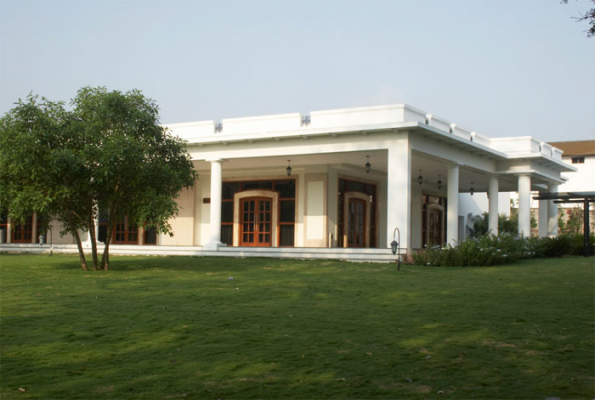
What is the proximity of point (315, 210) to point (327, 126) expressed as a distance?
503cm

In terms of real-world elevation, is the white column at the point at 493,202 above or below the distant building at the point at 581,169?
below

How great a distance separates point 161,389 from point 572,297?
7.10 metres

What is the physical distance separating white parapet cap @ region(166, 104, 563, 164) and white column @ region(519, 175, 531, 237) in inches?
47.7

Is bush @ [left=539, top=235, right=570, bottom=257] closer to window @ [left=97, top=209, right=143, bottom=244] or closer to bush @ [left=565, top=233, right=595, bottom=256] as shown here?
bush @ [left=565, top=233, right=595, bottom=256]

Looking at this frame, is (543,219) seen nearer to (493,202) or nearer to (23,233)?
(493,202)

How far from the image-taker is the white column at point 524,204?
932 inches

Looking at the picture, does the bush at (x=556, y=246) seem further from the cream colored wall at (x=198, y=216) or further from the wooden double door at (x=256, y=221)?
the cream colored wall at (x=198, y=216)

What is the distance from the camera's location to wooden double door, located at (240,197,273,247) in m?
24.0

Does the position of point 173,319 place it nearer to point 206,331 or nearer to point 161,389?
point 206,331

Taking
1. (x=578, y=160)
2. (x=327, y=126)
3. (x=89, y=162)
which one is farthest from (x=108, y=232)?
(x=578, y=160)

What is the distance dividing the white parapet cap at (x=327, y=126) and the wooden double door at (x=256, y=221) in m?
4.43

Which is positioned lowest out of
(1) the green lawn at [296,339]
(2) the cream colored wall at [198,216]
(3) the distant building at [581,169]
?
(1) the green lawn at [296,339]

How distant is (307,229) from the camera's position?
22953 mm

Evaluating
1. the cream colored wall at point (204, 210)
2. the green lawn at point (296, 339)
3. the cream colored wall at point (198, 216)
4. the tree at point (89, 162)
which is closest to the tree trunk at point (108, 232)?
the tree at point (89, 162)
